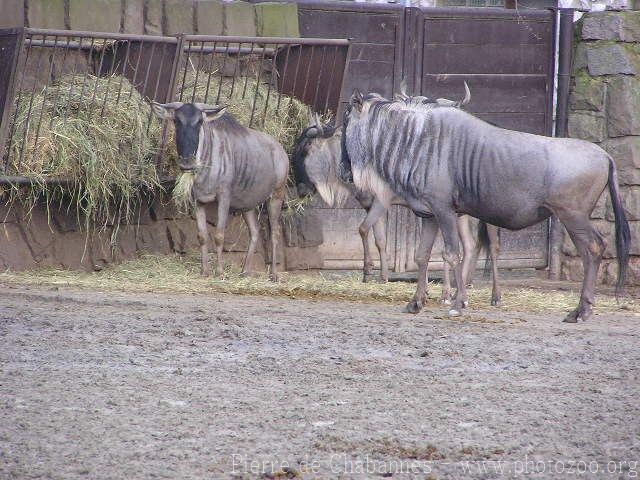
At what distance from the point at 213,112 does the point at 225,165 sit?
537mm

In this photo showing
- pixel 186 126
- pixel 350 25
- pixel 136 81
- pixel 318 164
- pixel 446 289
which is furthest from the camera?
pixel 350 25

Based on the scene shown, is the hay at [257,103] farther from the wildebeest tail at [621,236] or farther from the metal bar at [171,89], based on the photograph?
the wildebeest tail at [621,236]

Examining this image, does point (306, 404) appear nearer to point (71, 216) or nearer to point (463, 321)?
point (463, 321)

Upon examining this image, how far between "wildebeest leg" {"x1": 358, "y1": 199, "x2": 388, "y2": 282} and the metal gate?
71 centimetres

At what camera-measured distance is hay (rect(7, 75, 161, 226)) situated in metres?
9.40

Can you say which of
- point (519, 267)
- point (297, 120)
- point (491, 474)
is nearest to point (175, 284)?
point (297, 120)

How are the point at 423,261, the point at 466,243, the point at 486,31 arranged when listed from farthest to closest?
1. the point at 486,31
2. the point at 466,243
3. the point at 423,261

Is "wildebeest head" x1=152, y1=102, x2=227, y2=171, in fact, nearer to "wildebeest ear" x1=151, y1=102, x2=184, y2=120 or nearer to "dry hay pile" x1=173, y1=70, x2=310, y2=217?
"wildebeest ear" x1=151, y1=102, x2=184, y2=120

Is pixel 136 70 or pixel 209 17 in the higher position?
pixel 209 17

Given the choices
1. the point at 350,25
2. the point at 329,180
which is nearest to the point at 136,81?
the point at 329,180

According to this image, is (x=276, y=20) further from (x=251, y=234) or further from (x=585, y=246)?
(x=585, y=246)

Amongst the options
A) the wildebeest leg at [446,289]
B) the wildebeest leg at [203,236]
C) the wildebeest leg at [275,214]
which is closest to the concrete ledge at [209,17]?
the wildebeest leg at [275,214]

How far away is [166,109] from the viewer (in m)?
9.73

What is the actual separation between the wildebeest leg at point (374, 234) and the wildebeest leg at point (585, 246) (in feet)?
9.13
